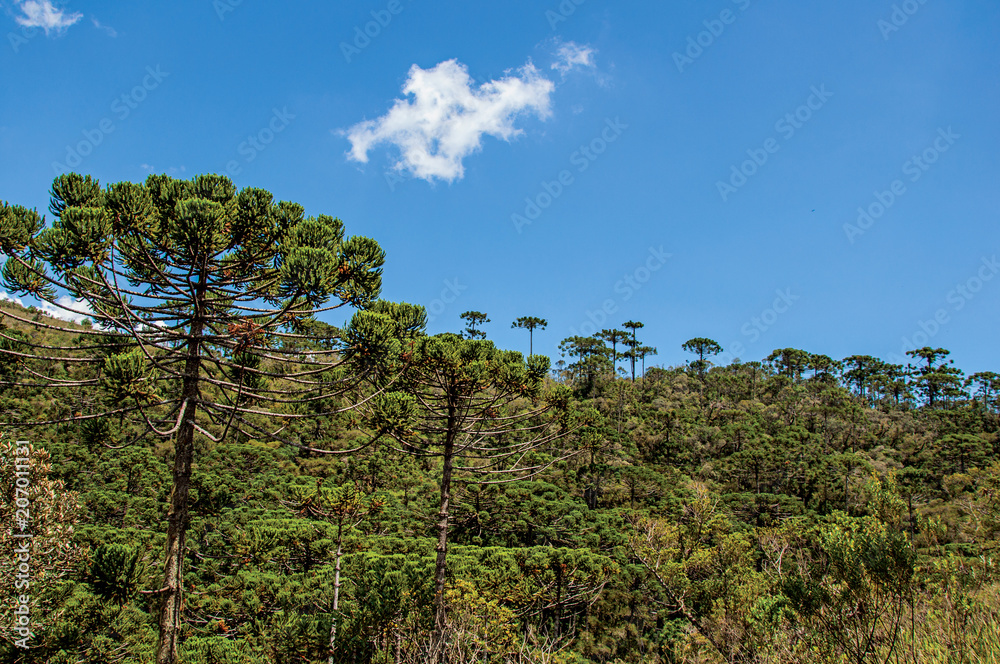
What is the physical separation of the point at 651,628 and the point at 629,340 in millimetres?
45156

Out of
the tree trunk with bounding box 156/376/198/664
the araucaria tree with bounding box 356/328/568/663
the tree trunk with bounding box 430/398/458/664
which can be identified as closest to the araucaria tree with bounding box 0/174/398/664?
the tree trunk with bounding box 156/376/198/664

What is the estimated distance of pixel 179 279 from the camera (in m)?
5.86

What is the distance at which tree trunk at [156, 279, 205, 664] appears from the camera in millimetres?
5016

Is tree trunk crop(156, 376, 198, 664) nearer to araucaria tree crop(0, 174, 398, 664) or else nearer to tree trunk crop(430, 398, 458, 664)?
araucaria tree crop(0, 174, 398, 664)

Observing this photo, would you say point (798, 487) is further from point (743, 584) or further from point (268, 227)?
point (268, 227)

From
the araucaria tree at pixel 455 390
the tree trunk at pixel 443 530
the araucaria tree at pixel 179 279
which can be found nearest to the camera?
the araucaria tree at pixel 179 279

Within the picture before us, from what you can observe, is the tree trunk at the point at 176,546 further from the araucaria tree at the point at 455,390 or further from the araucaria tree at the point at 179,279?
the araucaria tree at the point at 455,390

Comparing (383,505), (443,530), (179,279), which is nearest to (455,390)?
(443,530)

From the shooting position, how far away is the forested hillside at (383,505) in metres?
5.46

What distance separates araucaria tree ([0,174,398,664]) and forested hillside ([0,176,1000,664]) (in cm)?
4

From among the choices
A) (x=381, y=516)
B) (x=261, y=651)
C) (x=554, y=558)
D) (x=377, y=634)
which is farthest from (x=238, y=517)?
(x=554, y=558)

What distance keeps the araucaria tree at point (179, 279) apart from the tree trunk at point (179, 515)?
0.01 meters

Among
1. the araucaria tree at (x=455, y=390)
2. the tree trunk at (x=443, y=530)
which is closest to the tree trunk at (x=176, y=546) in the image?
the araucaria tree at (x=455, y=390)

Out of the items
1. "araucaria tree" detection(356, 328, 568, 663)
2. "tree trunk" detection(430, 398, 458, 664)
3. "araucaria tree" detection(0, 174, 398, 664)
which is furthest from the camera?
"tree trunk" detection(430, 398, 458, 664)
